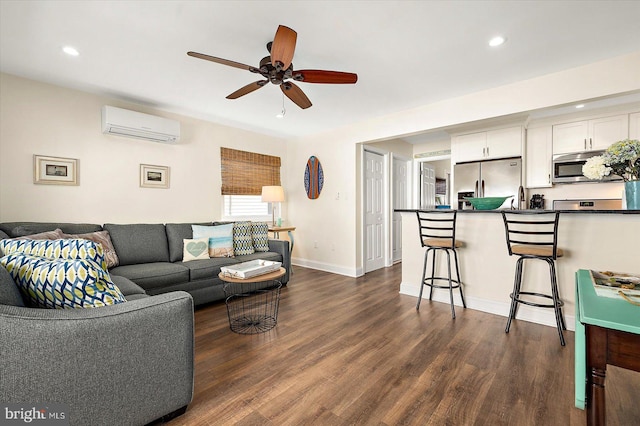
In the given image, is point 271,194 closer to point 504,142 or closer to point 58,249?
point 58,249

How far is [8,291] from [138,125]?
2.92 metres

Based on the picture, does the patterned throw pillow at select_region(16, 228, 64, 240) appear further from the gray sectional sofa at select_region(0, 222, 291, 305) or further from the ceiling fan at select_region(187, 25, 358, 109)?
the ceiling fan at select_region(187, 25, 358, 109)

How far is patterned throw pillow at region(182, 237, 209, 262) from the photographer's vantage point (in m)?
3.49

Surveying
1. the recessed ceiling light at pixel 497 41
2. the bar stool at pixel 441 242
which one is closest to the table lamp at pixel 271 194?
the bar stool at pixel 441 242

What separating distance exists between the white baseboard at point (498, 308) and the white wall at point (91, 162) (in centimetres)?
330

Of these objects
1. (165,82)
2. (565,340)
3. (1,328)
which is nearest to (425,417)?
(565,340)

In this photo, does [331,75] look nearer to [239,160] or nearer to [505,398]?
[505,398]

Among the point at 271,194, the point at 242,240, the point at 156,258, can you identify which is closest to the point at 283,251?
the point at 242,240

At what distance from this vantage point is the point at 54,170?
315 cm

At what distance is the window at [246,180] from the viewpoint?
470cm

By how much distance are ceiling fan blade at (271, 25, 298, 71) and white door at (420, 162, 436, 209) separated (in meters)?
4.78

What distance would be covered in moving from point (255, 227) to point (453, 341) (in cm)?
292

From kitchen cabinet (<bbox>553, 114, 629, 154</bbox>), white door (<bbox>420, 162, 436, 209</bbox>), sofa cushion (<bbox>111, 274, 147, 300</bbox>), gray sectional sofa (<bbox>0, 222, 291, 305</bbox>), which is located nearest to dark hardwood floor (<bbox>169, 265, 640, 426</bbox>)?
gray sectional sofa (<bbox>0, 222, 291, 305</bbox>)

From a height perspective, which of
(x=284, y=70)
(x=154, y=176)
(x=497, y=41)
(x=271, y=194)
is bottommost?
(x=271, y=194)
